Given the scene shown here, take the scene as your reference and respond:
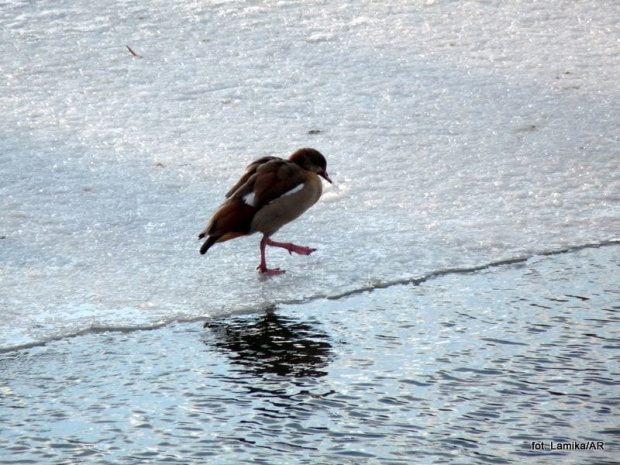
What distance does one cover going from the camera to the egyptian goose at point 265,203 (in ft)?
18.8

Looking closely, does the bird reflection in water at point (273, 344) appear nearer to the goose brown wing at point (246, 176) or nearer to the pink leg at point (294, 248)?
the pink leg at point (294, 248)

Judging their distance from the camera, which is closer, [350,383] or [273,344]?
[350,383]

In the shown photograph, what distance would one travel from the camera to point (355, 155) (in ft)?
23.7

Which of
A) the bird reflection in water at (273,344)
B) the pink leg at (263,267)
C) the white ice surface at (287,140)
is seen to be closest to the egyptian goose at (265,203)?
the pink leg at (263,267)

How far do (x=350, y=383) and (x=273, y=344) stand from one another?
0.54 metres

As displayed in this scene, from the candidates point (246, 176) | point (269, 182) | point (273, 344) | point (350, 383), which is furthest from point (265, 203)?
point (350, 383)

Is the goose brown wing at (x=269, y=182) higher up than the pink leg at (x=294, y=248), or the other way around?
the goose brown wing at (x=269, y=182)

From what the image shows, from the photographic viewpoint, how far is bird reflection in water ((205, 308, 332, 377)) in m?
4.57

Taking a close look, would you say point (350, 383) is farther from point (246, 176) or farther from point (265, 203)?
point (246, 176)

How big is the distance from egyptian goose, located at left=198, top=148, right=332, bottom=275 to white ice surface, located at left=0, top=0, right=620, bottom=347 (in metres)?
0.19

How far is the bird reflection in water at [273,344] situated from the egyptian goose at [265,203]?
0.69 meters

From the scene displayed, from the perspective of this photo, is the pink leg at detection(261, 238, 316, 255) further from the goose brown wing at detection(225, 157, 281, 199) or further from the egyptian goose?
the goose brown wing at detection(225, 157, 281, 199)

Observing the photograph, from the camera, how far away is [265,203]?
5.81m

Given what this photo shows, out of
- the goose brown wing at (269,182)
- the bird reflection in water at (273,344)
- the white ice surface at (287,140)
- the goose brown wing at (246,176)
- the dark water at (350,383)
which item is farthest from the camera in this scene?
the goose brown wing at (246,176)
